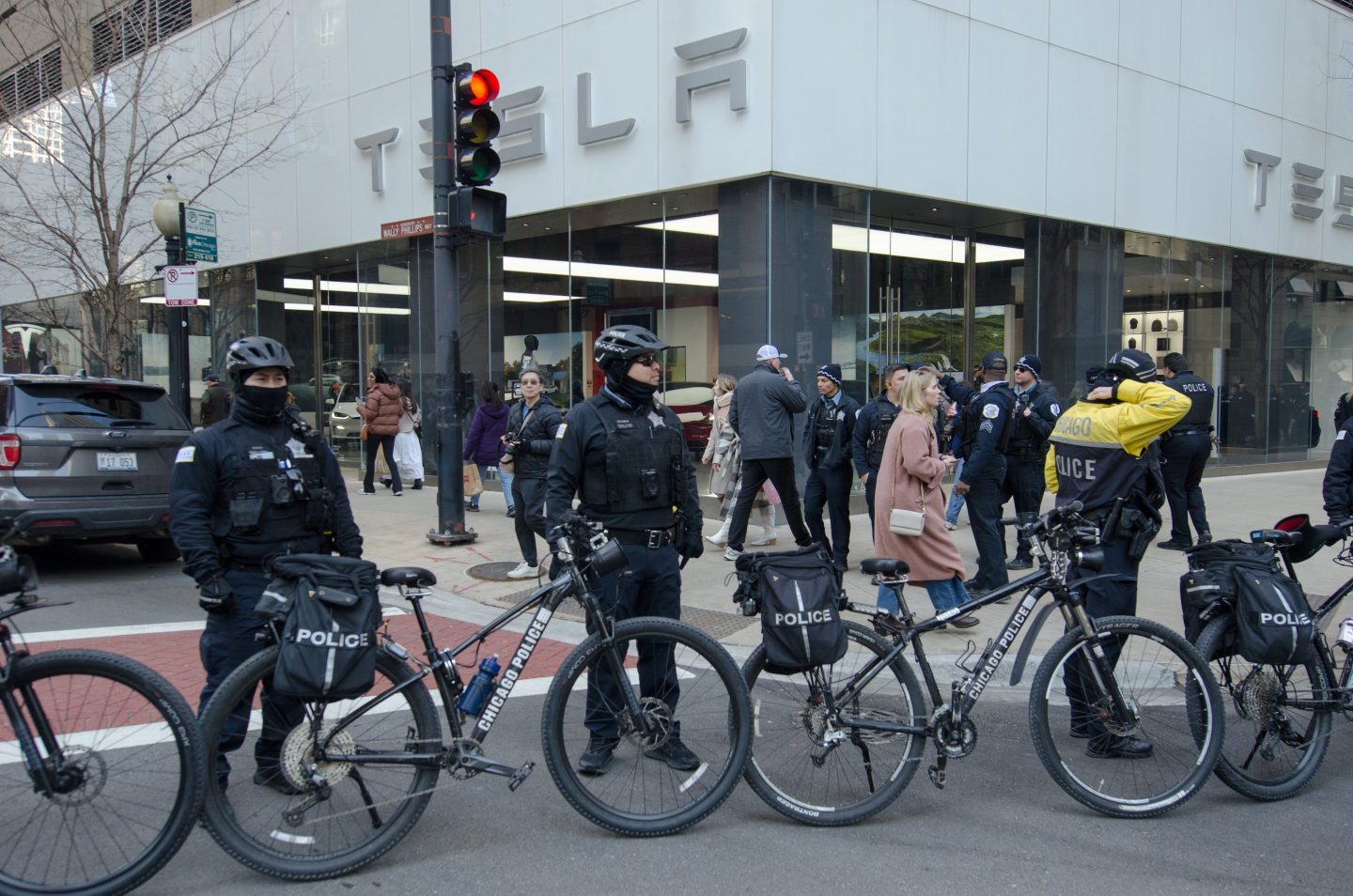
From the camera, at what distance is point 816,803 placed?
13.6ft

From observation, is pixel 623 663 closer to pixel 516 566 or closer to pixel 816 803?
pixel 816 803

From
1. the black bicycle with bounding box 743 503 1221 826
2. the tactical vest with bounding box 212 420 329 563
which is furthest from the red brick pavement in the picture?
the black bicycle with bounding box 743 503 1221 826

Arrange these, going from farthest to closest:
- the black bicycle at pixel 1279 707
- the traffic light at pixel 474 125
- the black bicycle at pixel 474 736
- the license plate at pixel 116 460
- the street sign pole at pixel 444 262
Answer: the street sign pole at pixel 444 262, the traffic light at pixel 474 125, the license plate at pixel 116 460, the black bicycle at pixel 1279 707, the black bicycle at pixel 474 736

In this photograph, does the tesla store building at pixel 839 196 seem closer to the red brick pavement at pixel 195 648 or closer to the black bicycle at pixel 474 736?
the red brick pavement at pixel 195 648

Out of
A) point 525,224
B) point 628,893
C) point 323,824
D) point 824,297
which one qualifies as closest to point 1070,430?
point 628,893

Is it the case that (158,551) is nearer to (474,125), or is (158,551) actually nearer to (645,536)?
(474,125)

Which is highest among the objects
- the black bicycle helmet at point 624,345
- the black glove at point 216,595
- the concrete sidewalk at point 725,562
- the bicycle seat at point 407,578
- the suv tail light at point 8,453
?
the black bicycle helmet at point 624,345

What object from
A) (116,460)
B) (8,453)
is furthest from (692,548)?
(8,453)

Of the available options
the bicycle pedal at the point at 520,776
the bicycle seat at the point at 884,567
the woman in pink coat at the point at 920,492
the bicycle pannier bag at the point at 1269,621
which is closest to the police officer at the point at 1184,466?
the woman in pink coat at the point at 920,492

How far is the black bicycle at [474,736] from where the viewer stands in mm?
3660

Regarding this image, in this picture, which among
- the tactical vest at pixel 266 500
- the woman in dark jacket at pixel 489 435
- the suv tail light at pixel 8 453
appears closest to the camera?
the tactical vest at pixel 266 500

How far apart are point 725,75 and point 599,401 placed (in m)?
7.92

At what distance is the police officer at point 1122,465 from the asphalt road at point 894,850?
3.23 ft

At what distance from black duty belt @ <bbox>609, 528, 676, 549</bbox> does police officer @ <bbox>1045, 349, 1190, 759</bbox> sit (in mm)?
2011
